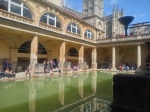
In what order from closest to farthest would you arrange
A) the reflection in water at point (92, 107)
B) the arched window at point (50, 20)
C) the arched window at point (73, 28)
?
the reflection in water at point (92, 107), the arched window at point (50, 20), the arched window at point (73, 28)

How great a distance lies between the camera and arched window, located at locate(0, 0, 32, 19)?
1667 cm

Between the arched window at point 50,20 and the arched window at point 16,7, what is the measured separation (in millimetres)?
2617

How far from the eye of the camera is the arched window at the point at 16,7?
54.7ft

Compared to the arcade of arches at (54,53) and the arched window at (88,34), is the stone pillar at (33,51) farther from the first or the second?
the arched window at (88,34)

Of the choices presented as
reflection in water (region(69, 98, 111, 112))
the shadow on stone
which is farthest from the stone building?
the shadow on stone

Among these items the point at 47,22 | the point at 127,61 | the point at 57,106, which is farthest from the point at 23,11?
the point at 127,61

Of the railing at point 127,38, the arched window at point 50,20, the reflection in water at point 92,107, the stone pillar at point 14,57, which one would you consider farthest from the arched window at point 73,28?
the reflection in water at point 92,107

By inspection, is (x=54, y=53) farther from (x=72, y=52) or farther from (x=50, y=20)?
(x=72, y=52)

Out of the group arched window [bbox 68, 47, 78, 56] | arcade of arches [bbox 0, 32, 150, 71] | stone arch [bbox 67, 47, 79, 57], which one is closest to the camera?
arcade of arches [bbox 0, 32, 150, 71]

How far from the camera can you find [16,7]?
1788 centimetres

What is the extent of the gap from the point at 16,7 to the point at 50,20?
583 centimetres

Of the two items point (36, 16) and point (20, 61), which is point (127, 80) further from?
point (20, 61)

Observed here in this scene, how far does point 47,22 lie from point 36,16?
2410 millimetres

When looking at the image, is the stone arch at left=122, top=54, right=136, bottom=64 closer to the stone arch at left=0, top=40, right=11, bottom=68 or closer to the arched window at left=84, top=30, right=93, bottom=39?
the arched window at left=84, top=30, right=93, bottom=39
